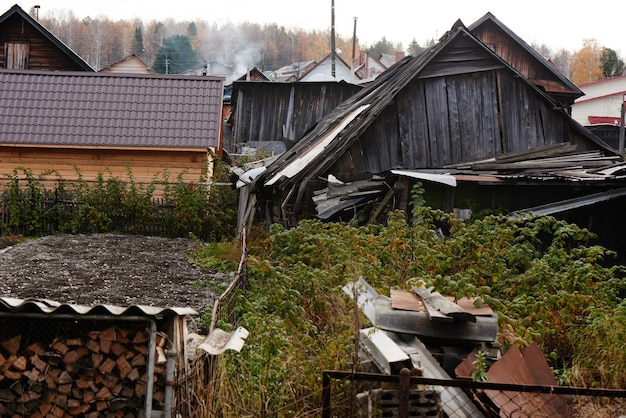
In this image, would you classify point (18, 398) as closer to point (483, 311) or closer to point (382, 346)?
point (382, 346)

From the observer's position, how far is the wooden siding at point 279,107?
27391 millimetres

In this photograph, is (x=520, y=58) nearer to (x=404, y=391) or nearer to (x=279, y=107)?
Result: (x=279, y=107)

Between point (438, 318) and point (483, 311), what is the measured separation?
0.55 meters

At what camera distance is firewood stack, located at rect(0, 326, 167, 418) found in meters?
4.62

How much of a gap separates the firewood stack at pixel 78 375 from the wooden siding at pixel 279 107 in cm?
2295

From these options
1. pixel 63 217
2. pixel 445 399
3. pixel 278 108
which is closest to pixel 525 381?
pixel 445 399

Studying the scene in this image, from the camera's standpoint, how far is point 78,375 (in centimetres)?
465

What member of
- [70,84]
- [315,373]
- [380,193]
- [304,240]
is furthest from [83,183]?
[315,373]

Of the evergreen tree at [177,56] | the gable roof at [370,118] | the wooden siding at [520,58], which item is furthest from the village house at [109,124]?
the evergreen tree at [177,56]

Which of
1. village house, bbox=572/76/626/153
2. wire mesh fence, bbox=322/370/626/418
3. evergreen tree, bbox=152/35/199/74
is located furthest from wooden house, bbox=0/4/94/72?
evergreen tree, bbox=152/35/199/74

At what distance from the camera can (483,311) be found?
602 centimetres

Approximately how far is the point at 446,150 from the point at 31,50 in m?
22.4

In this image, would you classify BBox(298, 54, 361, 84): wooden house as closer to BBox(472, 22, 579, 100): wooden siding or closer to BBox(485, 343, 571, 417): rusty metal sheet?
BBox(472, 22, 579, 100): wooden siding

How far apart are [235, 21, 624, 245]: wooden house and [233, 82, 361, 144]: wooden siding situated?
37.0 feet
